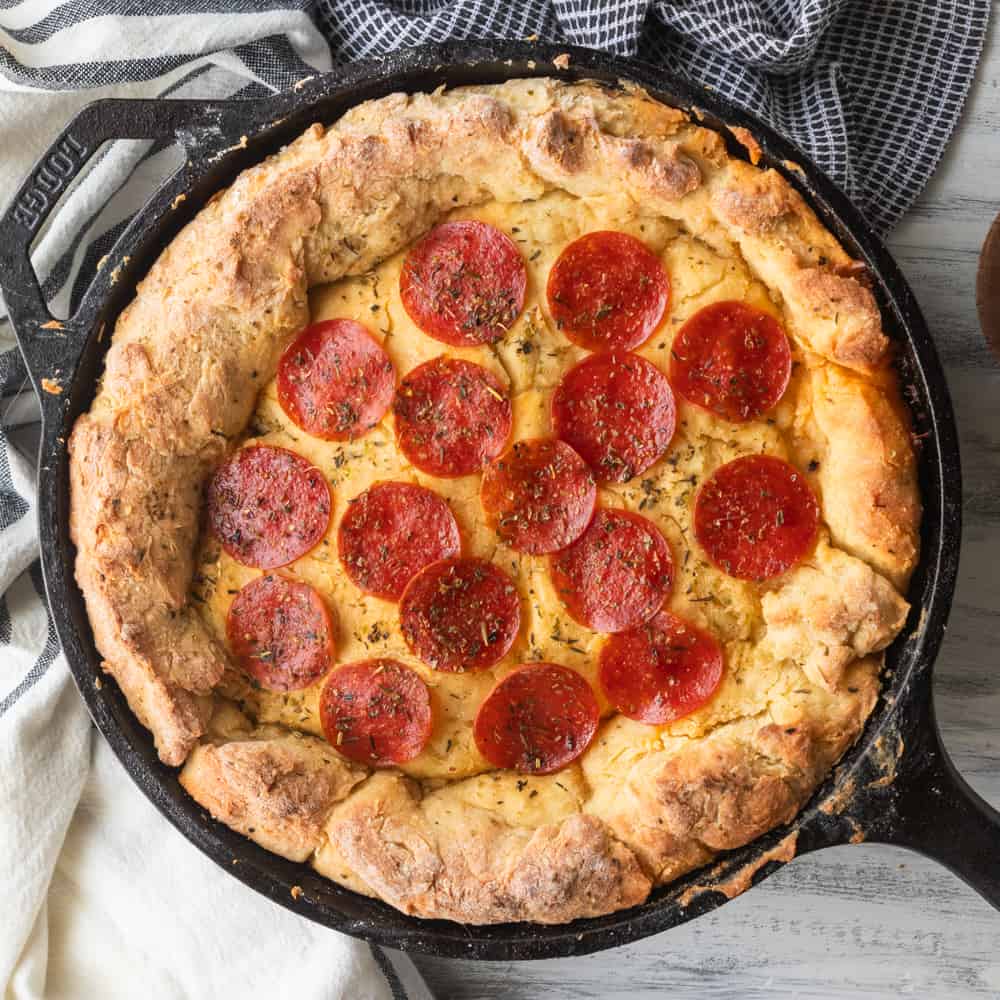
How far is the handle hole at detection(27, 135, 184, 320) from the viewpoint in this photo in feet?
12.6

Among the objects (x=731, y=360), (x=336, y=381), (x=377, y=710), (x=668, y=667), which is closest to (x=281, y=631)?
(x=377, y=710)

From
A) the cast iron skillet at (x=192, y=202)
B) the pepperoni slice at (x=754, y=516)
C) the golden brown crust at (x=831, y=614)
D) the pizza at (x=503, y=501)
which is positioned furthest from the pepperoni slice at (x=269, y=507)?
the golden brown crust at (x=831, y=614)

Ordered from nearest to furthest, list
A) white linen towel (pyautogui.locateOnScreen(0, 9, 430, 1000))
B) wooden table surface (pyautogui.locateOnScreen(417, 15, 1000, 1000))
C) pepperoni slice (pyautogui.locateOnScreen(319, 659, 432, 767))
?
1. pepperoni slice (pyautogui.locateOnScreen(319, 659, 432, 767))
2. white linen towel (pyautogui.locateOnScreen(0, 9, 430, 1000))
3. wooden table surface (pyautogui.locateOnScreen(417, 15, 1000, 1000))

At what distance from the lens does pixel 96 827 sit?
12.8 ft

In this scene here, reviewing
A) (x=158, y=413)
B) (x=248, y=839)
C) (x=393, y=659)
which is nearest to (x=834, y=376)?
(x=393, y=659)

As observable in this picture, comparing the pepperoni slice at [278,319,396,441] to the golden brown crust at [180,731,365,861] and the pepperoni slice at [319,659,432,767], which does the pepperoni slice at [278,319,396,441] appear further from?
the golden brown crust at [180,731,365,861]

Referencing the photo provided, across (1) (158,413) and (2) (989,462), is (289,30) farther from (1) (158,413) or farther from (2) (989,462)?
(2) (989,462)

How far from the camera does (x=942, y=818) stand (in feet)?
10.2

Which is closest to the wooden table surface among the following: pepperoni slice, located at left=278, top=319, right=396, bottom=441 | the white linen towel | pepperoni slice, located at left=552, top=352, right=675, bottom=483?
the white linen towel

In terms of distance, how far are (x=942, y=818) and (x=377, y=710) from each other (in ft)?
5.30

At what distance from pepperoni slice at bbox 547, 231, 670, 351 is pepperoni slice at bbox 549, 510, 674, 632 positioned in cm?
54

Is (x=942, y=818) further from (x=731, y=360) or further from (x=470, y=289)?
(x=470, y=289)

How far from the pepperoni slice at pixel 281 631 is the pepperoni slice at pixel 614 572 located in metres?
0.71

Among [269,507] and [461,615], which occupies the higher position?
[269,507]
